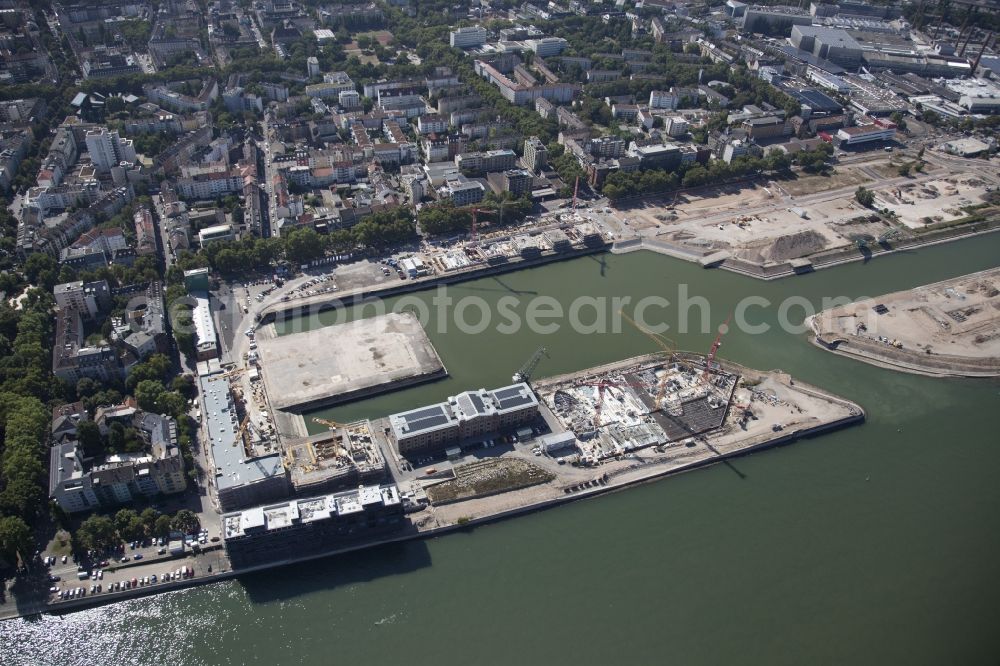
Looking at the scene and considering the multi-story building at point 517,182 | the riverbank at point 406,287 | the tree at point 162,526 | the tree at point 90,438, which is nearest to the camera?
the tree at point 162,526

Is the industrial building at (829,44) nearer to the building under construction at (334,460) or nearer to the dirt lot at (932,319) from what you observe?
the dirt lot at (932,319)

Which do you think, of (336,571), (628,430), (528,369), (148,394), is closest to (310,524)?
(336,571)

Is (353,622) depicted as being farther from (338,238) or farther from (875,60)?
(875,60)

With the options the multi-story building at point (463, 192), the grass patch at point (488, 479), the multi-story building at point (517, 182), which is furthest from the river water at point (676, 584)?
the multi-story building at point (517, 182)

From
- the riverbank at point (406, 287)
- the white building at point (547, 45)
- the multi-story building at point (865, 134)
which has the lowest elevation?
the riverbank at point (406, 287)

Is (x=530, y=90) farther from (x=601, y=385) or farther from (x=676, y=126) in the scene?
(x=601, y=385)

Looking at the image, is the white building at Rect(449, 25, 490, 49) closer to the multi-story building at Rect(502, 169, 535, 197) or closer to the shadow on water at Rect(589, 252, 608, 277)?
the multi-story building at Rect(502, 169, 535, 197)

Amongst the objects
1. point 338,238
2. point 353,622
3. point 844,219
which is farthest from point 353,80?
point 353,622
